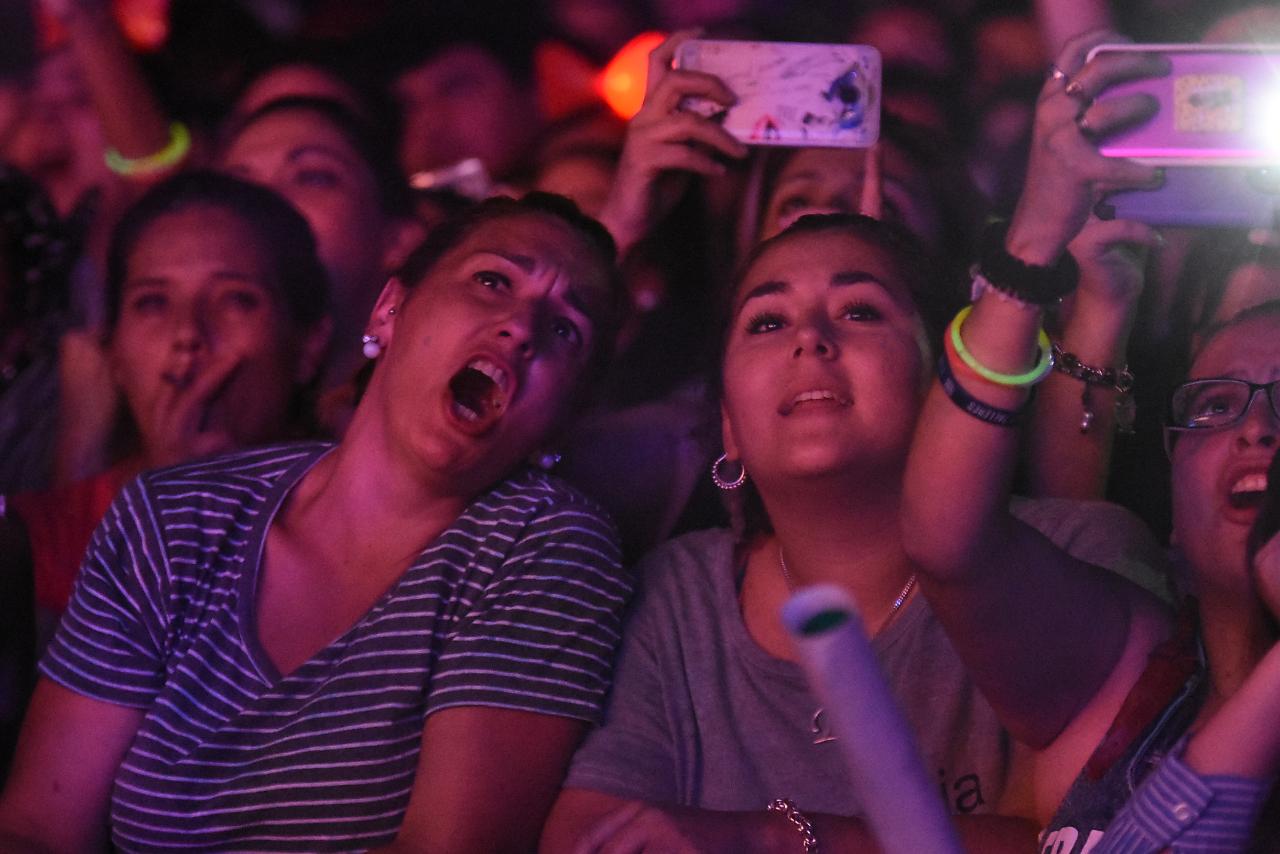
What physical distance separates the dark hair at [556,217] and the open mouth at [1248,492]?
0.74 metres

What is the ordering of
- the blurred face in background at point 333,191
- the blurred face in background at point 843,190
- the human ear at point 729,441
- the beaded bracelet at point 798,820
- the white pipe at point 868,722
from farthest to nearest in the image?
the blurred face in background at point 333,191 < the blurred face in background at point 843,190 < the human ear at point 729,441 < the beaded bracelet at point 798,820 < the white pipe at point 868,722

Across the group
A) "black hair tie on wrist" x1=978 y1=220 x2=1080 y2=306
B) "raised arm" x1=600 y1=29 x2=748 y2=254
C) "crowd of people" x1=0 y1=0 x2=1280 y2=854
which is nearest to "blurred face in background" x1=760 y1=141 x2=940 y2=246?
"crowd of people" x1=0 y1=0 x2=1280 y2=854

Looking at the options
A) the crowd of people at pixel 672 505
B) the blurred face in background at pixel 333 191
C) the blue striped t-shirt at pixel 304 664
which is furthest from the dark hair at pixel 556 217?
the blurred face in background at pixel 333 191

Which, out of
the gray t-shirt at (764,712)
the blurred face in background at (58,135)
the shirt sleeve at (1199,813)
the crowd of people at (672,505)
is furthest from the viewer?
the blurred face in background at (58,135)

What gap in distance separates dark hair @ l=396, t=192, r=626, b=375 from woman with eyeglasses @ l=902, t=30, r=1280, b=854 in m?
0.62

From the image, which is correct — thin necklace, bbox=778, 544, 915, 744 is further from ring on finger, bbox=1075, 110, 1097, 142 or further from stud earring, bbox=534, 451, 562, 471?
ring on finger, bbox=1075, 110, 1097, 142

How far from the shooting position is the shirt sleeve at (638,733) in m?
1.37

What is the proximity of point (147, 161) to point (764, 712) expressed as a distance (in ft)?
5.61

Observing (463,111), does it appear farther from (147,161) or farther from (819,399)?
(819,399)

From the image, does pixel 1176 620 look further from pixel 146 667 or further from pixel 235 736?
pixel 146 667

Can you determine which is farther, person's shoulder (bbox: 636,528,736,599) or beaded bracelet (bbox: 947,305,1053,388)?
person's shoulder (bbox: 636,528,736,599)

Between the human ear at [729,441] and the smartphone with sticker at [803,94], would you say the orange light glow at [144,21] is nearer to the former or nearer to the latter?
the smartphone with sticker at [803,94]

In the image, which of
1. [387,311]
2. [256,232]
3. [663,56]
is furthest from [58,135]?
[663,56]

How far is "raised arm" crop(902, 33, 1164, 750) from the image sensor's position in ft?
3.51
